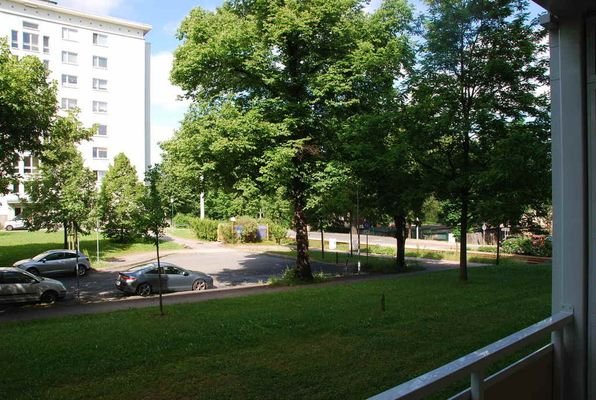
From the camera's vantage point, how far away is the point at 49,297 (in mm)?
18891

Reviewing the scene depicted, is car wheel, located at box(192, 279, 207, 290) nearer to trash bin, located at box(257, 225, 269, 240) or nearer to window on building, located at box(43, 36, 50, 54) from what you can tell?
trash bin, located at box(257, 225, 269, 240)

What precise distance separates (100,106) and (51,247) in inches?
1077

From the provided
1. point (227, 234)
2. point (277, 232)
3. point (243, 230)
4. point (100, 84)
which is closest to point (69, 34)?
point (100, 84)

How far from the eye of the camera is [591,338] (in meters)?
4.71

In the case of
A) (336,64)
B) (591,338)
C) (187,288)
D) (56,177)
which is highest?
(336,64)

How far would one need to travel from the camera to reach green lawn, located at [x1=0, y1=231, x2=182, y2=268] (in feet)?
109

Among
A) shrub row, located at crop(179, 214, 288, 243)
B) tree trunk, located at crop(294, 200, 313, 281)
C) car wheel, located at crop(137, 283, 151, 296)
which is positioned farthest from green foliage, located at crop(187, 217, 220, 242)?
car wheel, located at crop(137, 283, 151, 296)

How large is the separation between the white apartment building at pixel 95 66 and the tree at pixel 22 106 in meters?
39.1

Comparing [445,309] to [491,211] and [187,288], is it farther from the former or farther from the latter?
[187,288]

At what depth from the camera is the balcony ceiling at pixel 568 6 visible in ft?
14.7

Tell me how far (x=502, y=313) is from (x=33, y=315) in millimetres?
13925

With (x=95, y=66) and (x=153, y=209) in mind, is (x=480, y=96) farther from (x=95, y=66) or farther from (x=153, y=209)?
(x=95, y=66)

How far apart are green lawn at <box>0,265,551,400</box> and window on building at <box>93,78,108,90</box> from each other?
50.8 meters

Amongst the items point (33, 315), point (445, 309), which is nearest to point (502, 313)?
point (445, 309)
